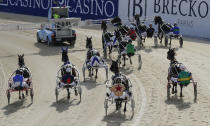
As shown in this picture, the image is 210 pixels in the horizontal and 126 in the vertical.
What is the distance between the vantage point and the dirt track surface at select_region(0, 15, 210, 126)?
17.4 metres

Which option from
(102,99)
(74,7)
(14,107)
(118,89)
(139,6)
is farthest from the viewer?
(74,7)

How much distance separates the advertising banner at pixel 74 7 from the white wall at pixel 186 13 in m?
3.93

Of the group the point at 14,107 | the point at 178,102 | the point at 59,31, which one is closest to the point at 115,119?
the point at 178,102

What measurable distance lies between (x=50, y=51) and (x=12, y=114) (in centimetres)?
1357

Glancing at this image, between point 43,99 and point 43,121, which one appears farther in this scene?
point 43,99

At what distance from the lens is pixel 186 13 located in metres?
37.7

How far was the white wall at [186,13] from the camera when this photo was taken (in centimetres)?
3691

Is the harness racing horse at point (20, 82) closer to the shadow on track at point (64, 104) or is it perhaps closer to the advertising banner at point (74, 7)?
the shadow on track at point (64, 104)

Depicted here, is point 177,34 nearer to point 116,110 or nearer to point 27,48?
point 27,48

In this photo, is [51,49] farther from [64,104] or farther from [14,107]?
[14,107]

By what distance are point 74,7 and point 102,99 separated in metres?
27.6

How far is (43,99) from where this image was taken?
20.3 meters

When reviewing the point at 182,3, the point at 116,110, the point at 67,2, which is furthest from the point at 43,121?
the point at 67,2

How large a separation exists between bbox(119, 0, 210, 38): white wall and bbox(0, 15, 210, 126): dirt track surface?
619 centimetres
